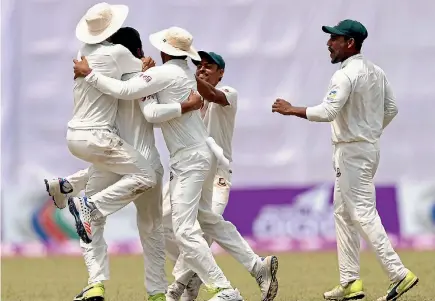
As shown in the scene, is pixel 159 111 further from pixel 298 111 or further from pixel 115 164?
pixel 298 111

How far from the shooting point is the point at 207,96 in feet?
30.5

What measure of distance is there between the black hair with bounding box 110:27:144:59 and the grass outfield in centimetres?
226

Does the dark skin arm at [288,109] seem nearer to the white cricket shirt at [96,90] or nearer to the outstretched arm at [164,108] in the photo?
the outstretched arm at [164,108]

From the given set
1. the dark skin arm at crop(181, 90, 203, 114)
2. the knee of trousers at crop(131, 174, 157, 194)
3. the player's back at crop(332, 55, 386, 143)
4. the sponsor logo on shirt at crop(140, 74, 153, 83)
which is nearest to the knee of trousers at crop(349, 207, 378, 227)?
the player's back at crop(332, 55, 386, 143)

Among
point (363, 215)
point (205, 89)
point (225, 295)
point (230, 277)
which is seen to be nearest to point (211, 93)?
point (205, 89)

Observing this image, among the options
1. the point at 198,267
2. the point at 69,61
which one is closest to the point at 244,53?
the point at 69,61

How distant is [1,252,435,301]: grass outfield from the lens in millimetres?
10427

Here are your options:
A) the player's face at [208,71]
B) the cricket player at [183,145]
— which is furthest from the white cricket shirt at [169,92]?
the player's face at [208,71]

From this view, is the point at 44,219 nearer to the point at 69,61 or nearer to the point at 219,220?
the point at 69,61

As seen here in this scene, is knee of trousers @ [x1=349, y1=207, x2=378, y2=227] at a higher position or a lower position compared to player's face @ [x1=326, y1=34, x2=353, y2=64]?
lower

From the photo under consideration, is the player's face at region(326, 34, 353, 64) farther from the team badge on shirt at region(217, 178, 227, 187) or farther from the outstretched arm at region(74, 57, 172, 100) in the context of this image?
the outstretched arm at region(74, 57, 172, 100)

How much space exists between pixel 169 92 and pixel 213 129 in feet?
3.99

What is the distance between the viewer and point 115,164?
8805 millimetres

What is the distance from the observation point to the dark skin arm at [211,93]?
916 centimetres
